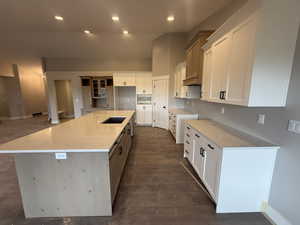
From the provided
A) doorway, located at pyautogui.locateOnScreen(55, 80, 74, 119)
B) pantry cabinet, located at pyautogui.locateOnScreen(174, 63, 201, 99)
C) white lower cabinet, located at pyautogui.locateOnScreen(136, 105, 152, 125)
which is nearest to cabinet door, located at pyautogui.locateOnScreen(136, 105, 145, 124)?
white lower cabinet, located at pyautogui.locateOnScreen(136, 105, 152, 125)

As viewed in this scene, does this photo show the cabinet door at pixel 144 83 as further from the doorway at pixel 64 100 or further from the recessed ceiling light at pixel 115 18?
the doorway at pixel 64 100

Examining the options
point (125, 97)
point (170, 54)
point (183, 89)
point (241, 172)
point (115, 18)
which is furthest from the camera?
point (125, 97)

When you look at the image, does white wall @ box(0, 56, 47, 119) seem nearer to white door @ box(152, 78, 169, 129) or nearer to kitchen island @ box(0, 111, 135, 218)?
white door @ box(152, 78, 169, 129)

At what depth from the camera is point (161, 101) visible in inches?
214

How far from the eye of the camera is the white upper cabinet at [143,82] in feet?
19.9

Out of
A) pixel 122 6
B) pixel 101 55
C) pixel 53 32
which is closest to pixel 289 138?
pixel 122 6

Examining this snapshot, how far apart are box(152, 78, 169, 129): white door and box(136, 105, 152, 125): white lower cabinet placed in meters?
0.48

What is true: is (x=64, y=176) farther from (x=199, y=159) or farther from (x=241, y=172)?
(x=241, y=172)

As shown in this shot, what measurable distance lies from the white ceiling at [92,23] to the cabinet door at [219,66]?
1587mm

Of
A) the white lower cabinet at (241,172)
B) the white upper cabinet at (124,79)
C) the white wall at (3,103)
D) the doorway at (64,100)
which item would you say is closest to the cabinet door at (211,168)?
the white lower cabinet at (241,172)

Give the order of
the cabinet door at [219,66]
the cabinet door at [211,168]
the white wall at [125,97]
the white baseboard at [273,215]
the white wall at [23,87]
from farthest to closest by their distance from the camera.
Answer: the white wall at [23,87] < the white wall at [125,97] < the cabinet door at [219,66] < the cabinet door at [211,168] < the white baseboard at [273,215]

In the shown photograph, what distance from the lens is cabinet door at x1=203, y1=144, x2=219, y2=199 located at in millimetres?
1712

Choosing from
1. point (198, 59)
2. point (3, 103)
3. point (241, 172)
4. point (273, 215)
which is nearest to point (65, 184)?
point (241, 172)

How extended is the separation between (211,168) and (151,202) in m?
0.94
